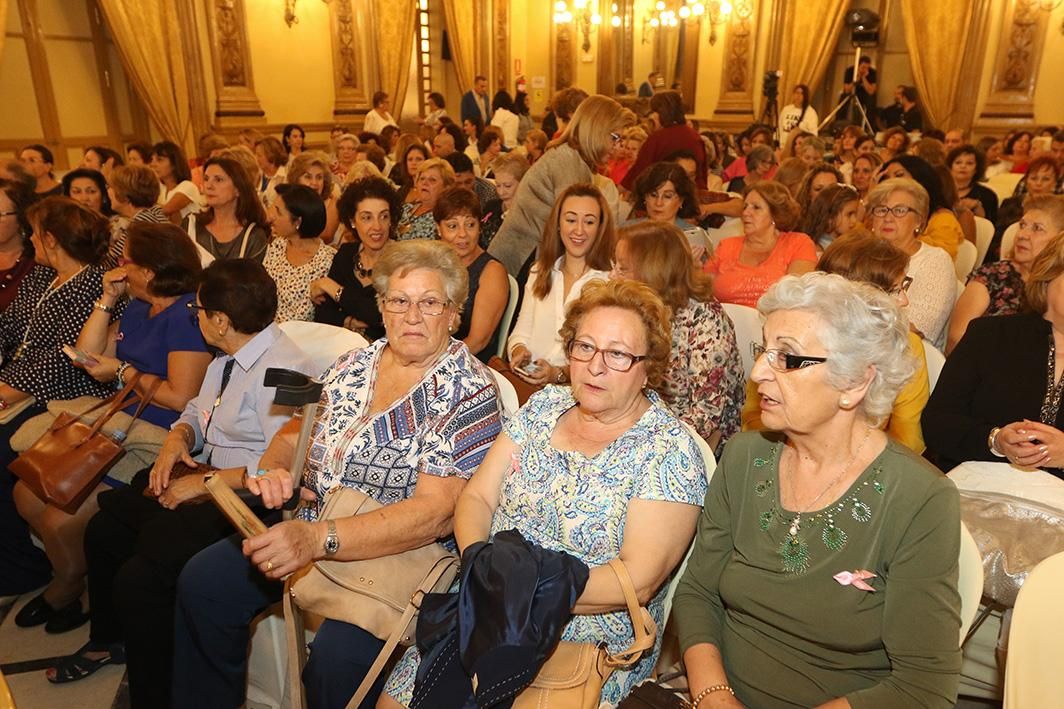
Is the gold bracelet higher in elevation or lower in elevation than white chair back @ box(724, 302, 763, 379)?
lower

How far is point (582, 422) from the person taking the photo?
1.94m

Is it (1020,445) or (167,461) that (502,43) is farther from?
(1020,445)

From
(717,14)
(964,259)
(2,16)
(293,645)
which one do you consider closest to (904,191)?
(964,259)

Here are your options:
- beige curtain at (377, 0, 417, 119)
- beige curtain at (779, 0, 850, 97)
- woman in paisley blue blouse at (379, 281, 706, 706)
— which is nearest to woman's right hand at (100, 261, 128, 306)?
woman in paisley blue blouse at (379, 281, 706, 706)

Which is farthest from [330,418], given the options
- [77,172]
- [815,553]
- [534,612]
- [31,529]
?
[77,172]

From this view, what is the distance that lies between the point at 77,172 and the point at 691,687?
196 inches

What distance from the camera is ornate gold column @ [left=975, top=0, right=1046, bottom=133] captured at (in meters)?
10.2

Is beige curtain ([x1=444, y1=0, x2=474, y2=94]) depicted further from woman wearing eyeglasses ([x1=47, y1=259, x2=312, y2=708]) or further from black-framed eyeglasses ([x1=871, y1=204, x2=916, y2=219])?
woman wearing eyeglasses ([x1=47, y1=259, x2=312, y2=708])

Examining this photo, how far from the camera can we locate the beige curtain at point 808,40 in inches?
472

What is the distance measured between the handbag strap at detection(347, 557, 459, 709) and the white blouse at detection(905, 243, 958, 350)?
255cm

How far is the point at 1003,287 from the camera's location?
10.2ft

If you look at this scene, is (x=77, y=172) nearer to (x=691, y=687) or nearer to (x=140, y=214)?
(x=140, y=214)

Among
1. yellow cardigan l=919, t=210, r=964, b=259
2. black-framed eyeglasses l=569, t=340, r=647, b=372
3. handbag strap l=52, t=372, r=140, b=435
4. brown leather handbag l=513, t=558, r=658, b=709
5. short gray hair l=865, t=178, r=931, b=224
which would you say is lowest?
brown leather handbag l=513, t=558, r=658, b=709

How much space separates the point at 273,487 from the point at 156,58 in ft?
29.3
